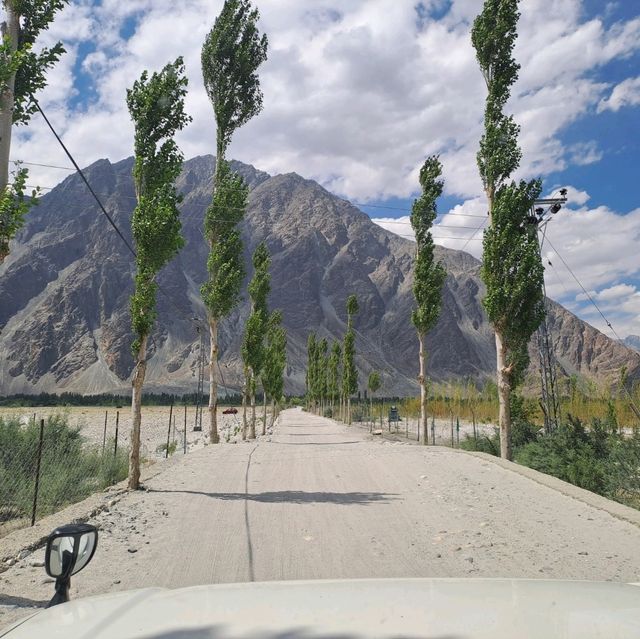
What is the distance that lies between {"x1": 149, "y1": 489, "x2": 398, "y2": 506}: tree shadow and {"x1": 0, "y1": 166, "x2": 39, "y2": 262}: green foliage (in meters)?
5.79

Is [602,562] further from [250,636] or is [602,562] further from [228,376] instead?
[228,376]

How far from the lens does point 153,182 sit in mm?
12766

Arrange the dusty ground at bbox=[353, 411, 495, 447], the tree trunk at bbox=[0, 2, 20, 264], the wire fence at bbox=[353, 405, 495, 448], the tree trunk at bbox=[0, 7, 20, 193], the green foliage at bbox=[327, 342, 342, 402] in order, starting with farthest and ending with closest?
the green foliage at bbox=[327, 342, 342, 402]
the dusty ground at bbox=[353, 411, 495, 447]
the wire fence at bbox=[353, 405, 495, 448]
the tree trunk at bbox=[0, 7, 20, 193]
the tree trunk at bbox=[0, 2, 20, 264]

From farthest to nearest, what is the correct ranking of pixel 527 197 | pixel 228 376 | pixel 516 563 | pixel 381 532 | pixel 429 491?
pixel 228 376, pixel 527 197, pixel 429 491, pixel 381 532, pixel 516 563

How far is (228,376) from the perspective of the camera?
156 meters

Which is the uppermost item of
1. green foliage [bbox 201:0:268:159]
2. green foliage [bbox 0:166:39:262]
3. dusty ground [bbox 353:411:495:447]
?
green foliage [bbox 201:0:268:159]

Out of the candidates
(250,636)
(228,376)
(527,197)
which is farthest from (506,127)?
(228,376)

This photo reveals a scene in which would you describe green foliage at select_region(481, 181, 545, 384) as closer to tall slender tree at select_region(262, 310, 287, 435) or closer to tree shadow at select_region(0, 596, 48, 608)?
tree shadow at select_region(0, 596, 48, 608)

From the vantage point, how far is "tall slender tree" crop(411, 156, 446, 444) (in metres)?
27.0

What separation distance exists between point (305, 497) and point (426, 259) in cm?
1887

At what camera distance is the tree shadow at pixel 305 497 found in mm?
9883

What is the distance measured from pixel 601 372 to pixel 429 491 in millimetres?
203309

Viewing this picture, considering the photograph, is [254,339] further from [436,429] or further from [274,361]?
[436,429]

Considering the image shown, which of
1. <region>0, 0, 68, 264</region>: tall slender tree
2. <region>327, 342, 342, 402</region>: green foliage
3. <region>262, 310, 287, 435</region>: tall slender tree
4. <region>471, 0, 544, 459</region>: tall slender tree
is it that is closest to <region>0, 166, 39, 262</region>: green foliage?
<region>0, 0, 68, 264</region>: tall slender tree
